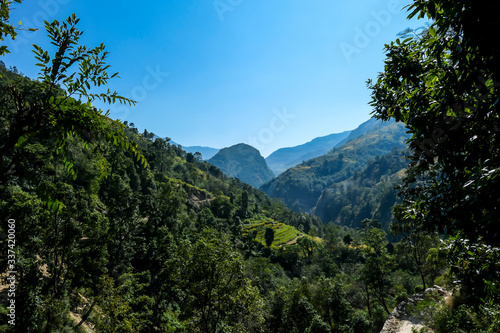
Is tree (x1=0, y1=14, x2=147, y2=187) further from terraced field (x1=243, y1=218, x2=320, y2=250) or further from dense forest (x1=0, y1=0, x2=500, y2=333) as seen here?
terraced field (x1=243, y1=218, x2=320, y2=250)

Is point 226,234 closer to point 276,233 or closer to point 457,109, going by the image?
point 457,109

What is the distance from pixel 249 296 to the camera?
1157 cm

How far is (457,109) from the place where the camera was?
3959 mm

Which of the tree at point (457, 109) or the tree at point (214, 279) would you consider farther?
the tree at point (214, 279)

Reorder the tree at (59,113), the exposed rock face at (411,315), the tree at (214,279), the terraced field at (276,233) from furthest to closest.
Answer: the terraced field at (276,233)
the exposed rock face at (411,315)
the tree at (214,279)
the tree at (59,113)

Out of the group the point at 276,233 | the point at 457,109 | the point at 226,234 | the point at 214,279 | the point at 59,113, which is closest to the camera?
the point at 59,113

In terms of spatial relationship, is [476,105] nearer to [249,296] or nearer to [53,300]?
[249,296]

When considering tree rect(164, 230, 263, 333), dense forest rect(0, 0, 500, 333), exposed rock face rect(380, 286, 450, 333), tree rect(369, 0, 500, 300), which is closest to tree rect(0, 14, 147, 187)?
dense forest rect(0, 0, 500, 333)

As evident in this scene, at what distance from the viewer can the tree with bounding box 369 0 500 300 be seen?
305cm

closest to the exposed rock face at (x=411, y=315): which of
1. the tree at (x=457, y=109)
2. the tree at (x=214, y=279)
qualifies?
the tree at (x=214, y=279)

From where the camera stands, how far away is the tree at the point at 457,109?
10.0 ft

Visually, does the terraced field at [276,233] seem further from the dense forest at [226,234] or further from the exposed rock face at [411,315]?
the exposed rock face at [411,315]

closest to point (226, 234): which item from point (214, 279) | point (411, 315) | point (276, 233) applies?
point (214, 279)

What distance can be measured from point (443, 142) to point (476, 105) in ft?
2.29
